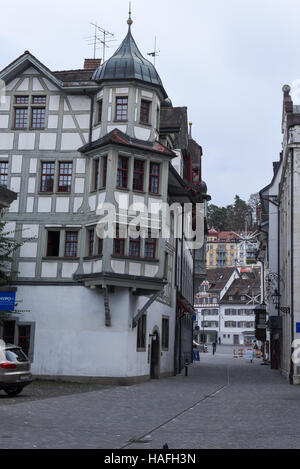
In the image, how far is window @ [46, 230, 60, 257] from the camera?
98.3 feet

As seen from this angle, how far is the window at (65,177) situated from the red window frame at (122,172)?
275cm

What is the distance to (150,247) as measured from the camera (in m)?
28.9

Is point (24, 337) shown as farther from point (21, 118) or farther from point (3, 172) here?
point (21, 118)

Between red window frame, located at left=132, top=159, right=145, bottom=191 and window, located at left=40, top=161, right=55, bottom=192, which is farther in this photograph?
window, located at left=40, top=161, right=55, bottom=192

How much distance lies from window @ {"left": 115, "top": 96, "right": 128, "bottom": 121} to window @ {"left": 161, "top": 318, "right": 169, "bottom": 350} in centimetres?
1093

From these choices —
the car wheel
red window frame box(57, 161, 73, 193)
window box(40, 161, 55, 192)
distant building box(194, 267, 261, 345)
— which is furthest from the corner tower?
distant building box(194, 267, 261, 345)

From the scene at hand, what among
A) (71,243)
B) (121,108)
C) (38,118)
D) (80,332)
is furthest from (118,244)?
(38,118)

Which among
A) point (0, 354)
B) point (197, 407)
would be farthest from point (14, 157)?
point (197, 407)

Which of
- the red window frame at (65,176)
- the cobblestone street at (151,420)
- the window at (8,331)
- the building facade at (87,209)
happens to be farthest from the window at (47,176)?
the cobblestone street at (151,420)

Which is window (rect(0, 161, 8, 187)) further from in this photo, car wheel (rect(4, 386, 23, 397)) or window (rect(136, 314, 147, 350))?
car wheel (rect(4, 386, 23, 397))

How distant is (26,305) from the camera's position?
29.2m

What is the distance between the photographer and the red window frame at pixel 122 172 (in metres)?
28.6

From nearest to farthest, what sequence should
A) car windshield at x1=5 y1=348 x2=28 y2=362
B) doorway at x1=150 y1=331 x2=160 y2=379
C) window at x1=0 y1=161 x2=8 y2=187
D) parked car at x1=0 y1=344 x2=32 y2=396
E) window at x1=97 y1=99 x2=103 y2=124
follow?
1. parked car at x1=0 y1=344 x2=32 y2=396
2. car windshield at x1=5 y1=348 x2=28 y2=362
3. window at x1=97 y1=99 x2=103 y2=124
4. window at x1=0 y1=161 x2=8 y2=187
5. doorway at x1=150 y1=331 x2=160 y2=379

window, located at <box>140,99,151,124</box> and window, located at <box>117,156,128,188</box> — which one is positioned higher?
window, located at <box>140,99,151,124</box>
